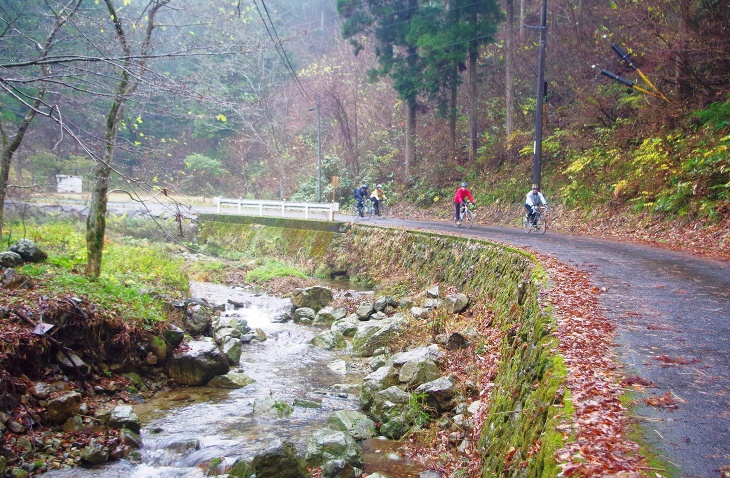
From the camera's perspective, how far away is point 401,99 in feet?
106

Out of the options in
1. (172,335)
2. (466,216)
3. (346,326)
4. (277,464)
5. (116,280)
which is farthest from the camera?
(466,216)

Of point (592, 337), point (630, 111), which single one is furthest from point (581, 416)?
point (630, 111)

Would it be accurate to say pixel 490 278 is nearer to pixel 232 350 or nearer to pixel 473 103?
pixel 232 350

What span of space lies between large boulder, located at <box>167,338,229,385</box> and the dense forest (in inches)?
112

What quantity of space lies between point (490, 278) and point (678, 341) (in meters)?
6.40

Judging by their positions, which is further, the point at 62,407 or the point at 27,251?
the point at 27,251

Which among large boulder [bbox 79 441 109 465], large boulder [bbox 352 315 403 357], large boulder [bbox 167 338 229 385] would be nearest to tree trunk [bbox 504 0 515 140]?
large boulder [bbox 352 315 403 357]

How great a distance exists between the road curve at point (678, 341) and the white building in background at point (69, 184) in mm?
37787

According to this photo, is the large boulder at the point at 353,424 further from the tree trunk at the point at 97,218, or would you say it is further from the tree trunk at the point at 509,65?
the tree trunk at the point at 509,65

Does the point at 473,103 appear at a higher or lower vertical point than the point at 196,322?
higher

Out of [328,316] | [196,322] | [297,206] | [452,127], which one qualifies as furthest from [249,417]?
[452,127]

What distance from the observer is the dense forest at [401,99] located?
7566 millimetres

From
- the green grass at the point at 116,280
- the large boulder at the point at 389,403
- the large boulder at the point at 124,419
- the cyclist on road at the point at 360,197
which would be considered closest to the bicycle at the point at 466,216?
the cyclist on road at the point at 360,197

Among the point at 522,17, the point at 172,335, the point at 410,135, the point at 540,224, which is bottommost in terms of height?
the point at 172,335
